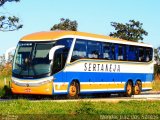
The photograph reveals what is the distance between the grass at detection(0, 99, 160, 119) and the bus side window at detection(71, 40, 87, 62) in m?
5.95

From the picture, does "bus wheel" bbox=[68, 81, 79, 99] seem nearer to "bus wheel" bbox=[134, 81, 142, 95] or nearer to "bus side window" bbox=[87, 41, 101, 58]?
"bus side window" bbox=[87, 41, 101, 58]

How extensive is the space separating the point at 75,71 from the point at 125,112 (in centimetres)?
915

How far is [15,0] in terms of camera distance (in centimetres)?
3456

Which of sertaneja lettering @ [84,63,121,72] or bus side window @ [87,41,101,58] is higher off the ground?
bus side window @ [87,41,101,58]

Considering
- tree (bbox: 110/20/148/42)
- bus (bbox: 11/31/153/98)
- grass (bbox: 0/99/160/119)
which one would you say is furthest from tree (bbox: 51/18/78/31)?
grass (bbox: 0/99/160/119)

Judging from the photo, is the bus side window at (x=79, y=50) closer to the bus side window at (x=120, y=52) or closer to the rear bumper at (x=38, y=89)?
the rear bumper at (x=38, y=89)

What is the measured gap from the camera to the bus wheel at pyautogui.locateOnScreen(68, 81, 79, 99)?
2546cm

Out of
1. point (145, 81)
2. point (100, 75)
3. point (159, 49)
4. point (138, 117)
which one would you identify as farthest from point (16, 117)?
point (159, 49)

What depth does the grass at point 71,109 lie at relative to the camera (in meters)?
16.1

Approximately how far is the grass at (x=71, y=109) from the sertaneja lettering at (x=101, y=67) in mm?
6883

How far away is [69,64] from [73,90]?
58.8 inches

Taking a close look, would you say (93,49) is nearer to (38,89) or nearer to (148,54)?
(38,89)

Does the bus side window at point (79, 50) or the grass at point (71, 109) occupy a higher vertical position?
the bus side window at point (79, 50)

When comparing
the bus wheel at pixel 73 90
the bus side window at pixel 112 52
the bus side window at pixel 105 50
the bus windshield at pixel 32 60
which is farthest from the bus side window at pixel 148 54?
the bus windshield at pixel 32 60
